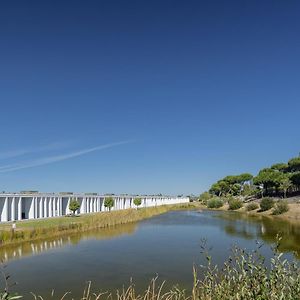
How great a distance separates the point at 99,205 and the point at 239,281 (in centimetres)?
6827

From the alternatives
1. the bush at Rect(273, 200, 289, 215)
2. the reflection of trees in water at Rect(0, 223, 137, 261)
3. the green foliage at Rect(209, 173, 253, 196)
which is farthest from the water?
the green foliage at Rect(209, 173, 253, 196)

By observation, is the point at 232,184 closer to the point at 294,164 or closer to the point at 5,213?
the point at 294,164

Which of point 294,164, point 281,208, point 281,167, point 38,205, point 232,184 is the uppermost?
point 281,167

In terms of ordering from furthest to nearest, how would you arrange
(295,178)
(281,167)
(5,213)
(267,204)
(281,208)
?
(281,167) < (295,178) < (267,204) < (281,208) < (5,213)

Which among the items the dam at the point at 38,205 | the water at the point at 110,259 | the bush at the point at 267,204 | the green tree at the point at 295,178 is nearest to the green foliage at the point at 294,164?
the green tree at the point at 295,178

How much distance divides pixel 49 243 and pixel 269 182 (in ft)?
212

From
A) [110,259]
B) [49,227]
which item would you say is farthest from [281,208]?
[110,259]

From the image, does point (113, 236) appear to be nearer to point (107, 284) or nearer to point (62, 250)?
point (62, 250)

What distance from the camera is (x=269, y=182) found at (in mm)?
83750

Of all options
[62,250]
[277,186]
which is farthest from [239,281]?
[277,186]

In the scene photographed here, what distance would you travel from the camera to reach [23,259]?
2248 centimetres

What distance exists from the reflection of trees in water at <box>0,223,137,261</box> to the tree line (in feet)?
163

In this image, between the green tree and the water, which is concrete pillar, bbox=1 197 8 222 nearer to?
the water

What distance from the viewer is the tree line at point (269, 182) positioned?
78.5 metres
